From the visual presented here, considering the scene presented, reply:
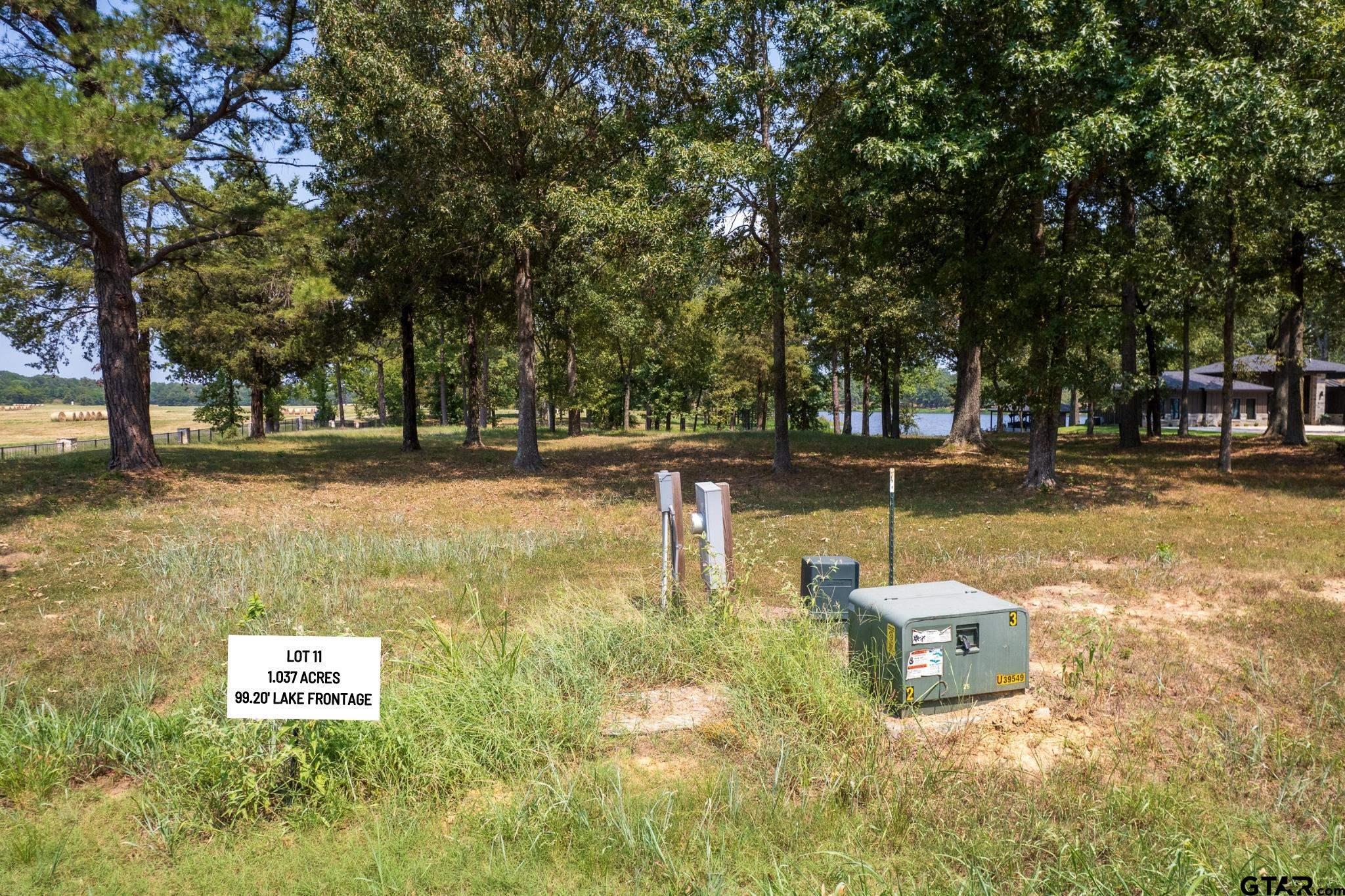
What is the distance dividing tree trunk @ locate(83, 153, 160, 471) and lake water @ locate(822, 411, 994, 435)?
55.4 meters

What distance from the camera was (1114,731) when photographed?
14.7 feet

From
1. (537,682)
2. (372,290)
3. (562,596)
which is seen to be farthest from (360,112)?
(537,682)

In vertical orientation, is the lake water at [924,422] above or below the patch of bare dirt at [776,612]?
below

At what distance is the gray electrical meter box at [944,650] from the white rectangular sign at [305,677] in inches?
117

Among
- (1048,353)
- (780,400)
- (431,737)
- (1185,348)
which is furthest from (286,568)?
(1185,348)

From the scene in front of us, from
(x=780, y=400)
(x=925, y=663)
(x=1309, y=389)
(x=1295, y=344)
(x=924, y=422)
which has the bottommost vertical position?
(x=924, y=422)

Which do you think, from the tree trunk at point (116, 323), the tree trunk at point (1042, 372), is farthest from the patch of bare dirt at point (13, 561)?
the tree trunk at point (1042, 372)

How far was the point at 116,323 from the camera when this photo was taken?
50.5 feet

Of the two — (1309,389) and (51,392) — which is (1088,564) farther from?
(51,392)

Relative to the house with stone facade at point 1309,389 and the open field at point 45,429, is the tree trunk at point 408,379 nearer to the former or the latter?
the open field at point 45,429

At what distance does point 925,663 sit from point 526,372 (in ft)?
54.6

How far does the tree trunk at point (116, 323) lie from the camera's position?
1524cm

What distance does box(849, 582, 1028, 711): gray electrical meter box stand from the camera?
4609 millimetres

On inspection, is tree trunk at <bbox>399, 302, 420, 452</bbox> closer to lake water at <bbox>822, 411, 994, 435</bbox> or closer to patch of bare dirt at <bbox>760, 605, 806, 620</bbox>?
patch of bare dirt at <bbox>760, 605, 806, 620</bbox>
